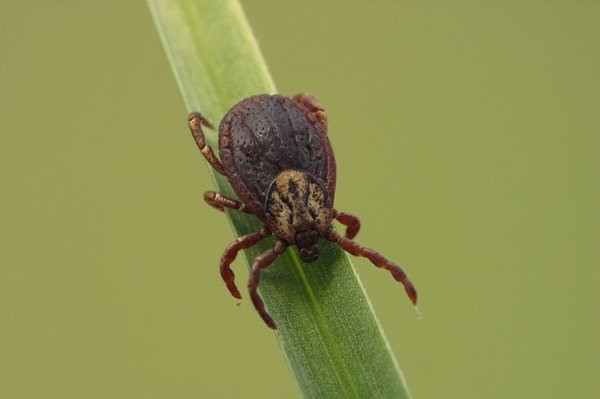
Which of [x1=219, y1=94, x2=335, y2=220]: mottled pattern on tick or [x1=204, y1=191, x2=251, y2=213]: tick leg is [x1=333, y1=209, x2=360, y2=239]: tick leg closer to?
[x1=219, y1=94, x2=335, y2=220]: mottled pattern on tick

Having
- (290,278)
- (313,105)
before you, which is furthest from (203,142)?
(290,278)

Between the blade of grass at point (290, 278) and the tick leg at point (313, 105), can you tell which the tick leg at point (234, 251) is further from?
the tick leg at point (313, 105)

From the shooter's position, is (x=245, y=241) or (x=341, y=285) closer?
(x=341, y=285)

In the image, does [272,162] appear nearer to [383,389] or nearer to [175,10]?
[175,10]

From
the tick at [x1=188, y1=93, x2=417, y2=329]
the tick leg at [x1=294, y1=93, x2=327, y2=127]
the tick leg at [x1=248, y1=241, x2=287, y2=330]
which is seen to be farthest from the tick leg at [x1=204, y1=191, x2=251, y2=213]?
the tick leg at [x1=294, y1=93, x2=327, y2=127]

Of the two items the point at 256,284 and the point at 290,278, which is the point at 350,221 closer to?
the point at 290,278

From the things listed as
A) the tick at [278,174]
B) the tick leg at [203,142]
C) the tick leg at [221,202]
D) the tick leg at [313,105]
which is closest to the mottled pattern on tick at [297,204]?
the tick at [278,174]

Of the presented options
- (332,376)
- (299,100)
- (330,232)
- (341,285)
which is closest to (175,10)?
(299,100)
